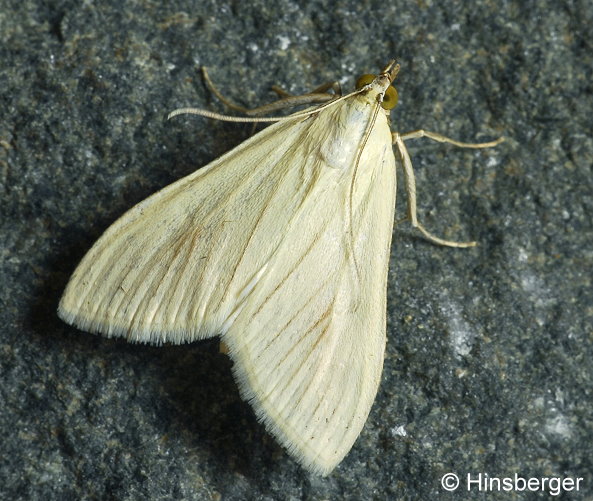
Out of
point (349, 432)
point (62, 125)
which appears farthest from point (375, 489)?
point (62, 125)

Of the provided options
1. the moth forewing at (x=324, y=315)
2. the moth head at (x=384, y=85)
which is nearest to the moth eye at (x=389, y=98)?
the moth head at (x=384, y=85)

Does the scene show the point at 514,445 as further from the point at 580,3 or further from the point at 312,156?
the point at 580,3

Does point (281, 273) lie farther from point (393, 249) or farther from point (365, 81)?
point (365, 81)

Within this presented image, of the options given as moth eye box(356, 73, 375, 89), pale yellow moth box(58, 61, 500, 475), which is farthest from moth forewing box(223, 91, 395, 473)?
moth eye box(356, 73, 375, 89)

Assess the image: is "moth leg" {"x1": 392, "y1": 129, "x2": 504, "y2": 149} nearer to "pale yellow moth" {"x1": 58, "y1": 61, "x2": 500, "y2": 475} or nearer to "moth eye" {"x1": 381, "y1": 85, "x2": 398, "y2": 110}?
"moth eye" {"x1": 381, "y1": 85, "x2": 398, "y2": 110}

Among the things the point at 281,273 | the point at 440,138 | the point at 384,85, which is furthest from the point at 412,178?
the point at 281,273

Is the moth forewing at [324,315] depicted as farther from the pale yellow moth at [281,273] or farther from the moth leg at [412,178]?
the moth leg at [412,178]
